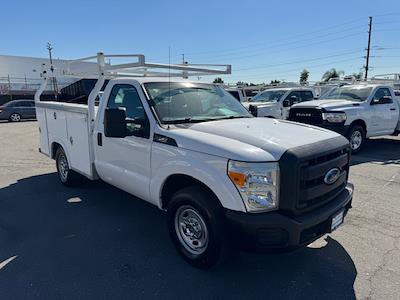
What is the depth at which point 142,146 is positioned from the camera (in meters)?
3.84

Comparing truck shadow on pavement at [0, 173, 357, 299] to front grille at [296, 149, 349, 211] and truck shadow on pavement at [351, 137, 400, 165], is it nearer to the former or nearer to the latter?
front grille at [296, 149, 349, 211]

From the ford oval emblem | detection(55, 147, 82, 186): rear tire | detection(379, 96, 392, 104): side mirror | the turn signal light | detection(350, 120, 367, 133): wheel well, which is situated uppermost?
detection(379, 96, 392, 104): side mirror

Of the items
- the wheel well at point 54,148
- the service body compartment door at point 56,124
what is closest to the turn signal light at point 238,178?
the service body compartment door at point 56,124

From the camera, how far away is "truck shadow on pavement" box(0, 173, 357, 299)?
300cm

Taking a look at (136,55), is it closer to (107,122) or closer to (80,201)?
(107,122)

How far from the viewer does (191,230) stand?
343 centimetres

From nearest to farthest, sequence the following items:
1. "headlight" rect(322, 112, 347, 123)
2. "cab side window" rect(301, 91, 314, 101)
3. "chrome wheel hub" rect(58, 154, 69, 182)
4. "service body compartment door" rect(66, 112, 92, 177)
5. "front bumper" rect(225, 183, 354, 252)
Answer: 1. "front bumper" rect(225, 183, 354, 252)
2. "service body compartment door" rect(66, 112, 92, 177)
3. "chrome wheel hub" rect(58, 154, 69, 182)
4. "headlight" rect(322, 112, 347, 123)
5. "cab side window" rect(301, 91, 314, 101)

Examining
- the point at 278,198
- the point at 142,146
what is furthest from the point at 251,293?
the point at 142,146

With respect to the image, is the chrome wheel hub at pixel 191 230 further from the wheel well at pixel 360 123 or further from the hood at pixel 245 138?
the wheel well at pixel 360 123

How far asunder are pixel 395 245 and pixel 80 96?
6758 mm

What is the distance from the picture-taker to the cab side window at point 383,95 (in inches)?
369

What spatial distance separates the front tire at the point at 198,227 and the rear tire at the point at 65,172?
3.07 metres

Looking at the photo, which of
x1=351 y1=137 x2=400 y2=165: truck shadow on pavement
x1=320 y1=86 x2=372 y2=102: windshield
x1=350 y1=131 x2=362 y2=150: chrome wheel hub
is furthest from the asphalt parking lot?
x1=320 y1=86 x2=372 y2=102: windshield

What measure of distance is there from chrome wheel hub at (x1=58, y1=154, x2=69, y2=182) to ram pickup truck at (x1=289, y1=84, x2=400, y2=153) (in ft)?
19.9
